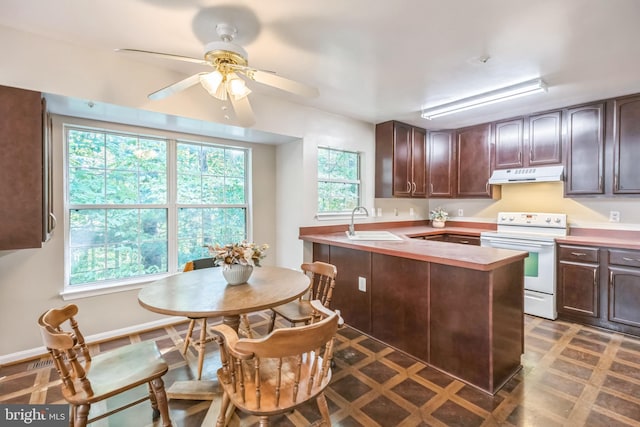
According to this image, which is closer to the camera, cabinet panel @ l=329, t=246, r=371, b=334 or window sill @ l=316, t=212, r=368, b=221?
cabinet panel @ l=329, t=246, r=371, b=334

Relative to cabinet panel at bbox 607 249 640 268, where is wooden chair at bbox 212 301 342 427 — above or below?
below

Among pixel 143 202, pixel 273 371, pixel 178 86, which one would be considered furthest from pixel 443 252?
pixel 143 202

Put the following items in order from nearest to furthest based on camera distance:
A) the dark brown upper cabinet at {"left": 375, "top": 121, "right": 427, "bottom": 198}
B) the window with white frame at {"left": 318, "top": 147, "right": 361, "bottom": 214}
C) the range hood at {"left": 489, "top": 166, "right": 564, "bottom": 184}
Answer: the range hood at {"left": 489, "top": 166, "right": 564, "bottom": 184} < the window with white frame at {"left": 318, "top": 147, "right": 361, "bottom": 214} < the dark brown upper cabinet at {"left": 375, "top": 121, "right": 427, "bottom": 198}

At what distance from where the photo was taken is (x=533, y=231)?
364 centimetres

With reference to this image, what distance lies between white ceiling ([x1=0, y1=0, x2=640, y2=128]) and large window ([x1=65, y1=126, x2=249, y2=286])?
0.97m

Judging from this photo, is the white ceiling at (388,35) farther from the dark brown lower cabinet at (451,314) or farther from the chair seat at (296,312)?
the chair seat at (296,312)

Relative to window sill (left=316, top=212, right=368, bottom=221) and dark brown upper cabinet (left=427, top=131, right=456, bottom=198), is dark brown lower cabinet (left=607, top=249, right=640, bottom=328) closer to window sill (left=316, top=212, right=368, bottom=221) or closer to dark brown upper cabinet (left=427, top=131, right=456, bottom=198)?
dark brown upper cabinet (left=427, top=131, right=456, bottom=198)

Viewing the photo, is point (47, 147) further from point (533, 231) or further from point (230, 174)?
point (533, 231)

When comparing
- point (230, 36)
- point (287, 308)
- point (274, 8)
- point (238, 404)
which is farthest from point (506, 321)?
point (230, 36)

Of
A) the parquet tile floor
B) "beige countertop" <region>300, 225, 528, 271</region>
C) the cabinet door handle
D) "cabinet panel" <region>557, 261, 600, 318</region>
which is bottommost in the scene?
the parquet tile floor

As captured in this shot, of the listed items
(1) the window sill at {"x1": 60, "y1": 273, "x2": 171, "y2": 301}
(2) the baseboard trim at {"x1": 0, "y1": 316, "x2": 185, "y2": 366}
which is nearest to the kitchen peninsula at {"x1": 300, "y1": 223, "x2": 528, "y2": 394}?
(2) the baseboard trim at {"x1": 0, "y1": 316, "x2": 185, "y2": 366}

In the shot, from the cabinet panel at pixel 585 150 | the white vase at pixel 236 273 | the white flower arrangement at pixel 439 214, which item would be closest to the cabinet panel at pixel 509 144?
the cabinet panel at pixel 585 150

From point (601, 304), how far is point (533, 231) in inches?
38.8

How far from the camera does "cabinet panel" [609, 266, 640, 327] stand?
279 cm
